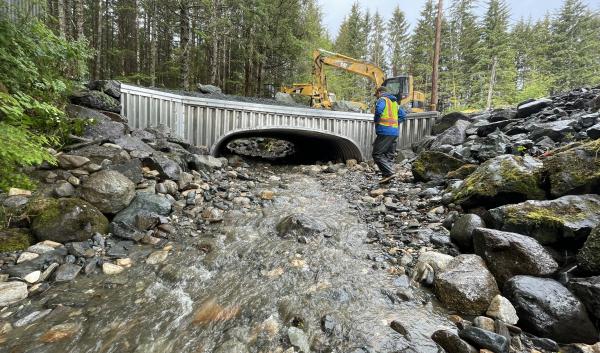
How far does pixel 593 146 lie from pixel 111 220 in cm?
698

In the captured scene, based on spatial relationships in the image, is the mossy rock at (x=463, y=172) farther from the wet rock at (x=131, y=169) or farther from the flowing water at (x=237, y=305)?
the wet rock at (x=131, y=169)

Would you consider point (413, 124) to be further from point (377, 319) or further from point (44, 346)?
point (44, 346)

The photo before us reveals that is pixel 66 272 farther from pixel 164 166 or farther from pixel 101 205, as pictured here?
pixel 164 166

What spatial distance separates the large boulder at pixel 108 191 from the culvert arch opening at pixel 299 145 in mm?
4184

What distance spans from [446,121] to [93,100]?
39.3 feet

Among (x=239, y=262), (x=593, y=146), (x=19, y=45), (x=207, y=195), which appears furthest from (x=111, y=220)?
(x=593, y=146)

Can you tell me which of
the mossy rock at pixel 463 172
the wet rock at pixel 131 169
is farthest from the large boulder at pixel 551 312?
the wet rock at pixel 131 169

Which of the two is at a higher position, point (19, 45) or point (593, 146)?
point (19, 45)

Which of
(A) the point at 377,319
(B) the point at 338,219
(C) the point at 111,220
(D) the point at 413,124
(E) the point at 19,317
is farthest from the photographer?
(D) the point at 413,124

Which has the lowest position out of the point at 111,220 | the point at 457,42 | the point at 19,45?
the point at 111,220

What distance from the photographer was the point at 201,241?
4.15m

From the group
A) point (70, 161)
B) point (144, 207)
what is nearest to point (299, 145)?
point (144, 207)

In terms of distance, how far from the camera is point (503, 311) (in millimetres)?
2525

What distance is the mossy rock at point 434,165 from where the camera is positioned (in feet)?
21.5
